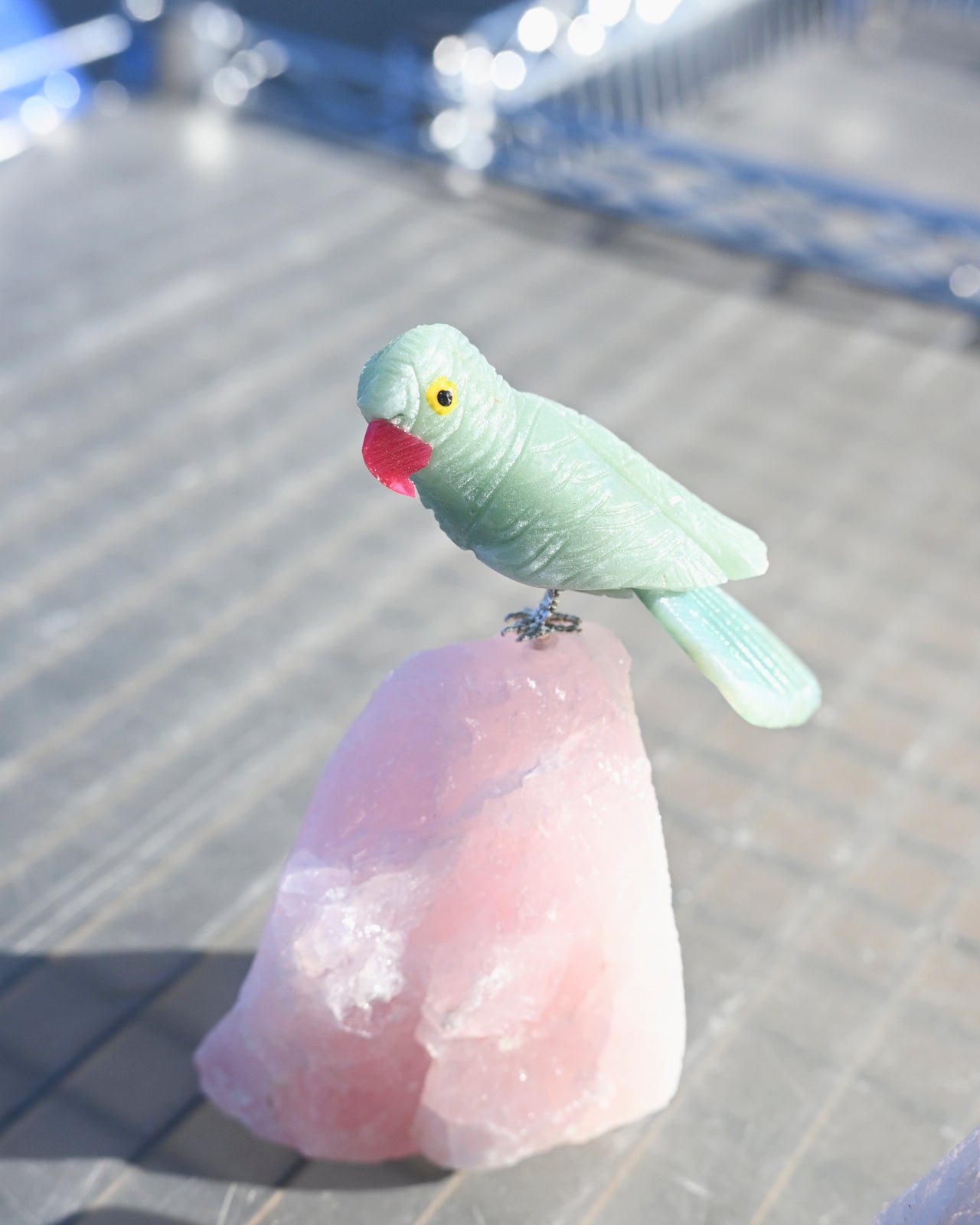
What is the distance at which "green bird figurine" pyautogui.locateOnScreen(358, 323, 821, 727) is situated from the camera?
2828mm

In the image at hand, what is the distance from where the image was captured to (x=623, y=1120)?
3738 millimetres

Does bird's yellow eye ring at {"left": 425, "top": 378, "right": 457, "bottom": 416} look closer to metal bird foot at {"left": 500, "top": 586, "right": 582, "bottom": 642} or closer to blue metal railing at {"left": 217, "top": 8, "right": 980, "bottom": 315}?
metal bird foot at {"left": 500, "top": 586, "right": 582, "bottom": 642}

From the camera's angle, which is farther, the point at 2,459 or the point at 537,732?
the point at 2,459

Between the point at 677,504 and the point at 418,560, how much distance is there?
8.97 ft

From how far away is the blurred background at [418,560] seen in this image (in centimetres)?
380

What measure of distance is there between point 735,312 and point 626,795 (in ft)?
15.8

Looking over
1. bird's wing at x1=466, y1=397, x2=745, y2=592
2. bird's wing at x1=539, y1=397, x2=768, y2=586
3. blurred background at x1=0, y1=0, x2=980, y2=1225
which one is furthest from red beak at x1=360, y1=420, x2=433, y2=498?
blurred background at x1=0, y1=0, x2=980, y2=1225

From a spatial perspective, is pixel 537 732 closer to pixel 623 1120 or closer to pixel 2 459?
pixel 623 1120

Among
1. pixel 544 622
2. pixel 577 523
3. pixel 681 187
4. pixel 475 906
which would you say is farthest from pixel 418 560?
pixel 681 187

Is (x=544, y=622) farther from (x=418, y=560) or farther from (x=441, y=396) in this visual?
(x=418, y=560)

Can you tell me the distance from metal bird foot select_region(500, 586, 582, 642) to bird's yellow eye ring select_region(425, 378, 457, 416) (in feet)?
2.03

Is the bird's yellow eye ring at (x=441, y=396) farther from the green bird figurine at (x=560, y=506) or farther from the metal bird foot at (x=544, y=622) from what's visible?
the metal bird foot at (x=544, y=622)

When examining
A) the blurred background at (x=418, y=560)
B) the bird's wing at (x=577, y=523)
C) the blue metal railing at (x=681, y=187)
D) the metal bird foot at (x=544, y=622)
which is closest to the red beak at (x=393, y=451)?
the bird's wing at (x=577, y=523)

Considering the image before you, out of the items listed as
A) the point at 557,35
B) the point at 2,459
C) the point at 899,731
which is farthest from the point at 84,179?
the point at 899,731
